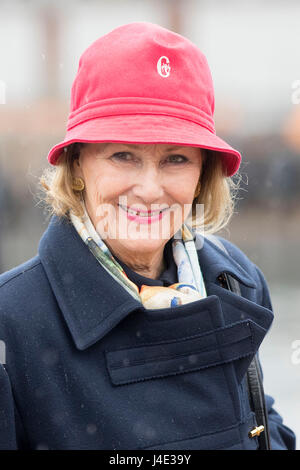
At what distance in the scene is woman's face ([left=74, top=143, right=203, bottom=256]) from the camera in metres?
1.70

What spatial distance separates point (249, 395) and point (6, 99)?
1106cm

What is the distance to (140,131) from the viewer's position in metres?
1.59

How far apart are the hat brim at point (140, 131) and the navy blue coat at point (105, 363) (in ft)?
0.97

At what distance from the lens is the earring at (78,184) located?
1.81 m

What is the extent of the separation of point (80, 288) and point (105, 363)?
213mm

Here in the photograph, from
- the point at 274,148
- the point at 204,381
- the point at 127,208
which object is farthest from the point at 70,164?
the point at 274,148

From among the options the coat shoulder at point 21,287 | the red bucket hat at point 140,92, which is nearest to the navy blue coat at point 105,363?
the coat shoulder at point 21,287

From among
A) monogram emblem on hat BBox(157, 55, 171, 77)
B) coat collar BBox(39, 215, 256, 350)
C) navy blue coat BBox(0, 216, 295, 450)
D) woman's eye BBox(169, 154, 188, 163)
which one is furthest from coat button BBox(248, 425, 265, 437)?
monogram emblem on hat BBox(157, 55, 171, 77)

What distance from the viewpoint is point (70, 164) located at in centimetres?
182

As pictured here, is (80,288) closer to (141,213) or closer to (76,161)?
(141,213)

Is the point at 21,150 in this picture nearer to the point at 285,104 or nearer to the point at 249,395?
the point at 285,104

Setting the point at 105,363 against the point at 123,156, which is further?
the point at 123,156

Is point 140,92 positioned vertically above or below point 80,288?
above

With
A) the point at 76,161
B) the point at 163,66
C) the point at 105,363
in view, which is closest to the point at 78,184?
the point at 76,161
